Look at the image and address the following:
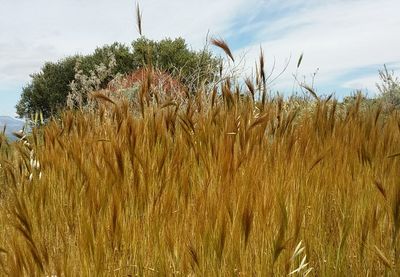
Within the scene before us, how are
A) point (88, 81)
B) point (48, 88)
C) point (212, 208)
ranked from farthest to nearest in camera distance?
point (48, 88)
point (88, 81)
point (212, 208)

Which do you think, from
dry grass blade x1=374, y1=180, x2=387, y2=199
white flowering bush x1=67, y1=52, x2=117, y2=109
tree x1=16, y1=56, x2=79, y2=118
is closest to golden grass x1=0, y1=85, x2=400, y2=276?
dry grass blade x1=374, y1=180, x2=387, y2=199

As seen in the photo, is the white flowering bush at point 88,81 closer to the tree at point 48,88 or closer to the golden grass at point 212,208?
the golden grass at point 212,208

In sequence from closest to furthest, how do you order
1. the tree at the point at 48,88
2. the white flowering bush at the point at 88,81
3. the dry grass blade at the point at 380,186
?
the dry grass blade at the point at 380,186 < the white flowering bush at the point at 88,81 < the tree at the point at 48,88

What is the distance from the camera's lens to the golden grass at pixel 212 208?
168 centimetres

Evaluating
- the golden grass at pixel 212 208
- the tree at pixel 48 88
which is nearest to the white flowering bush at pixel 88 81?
the golden grass at pixel 212 208

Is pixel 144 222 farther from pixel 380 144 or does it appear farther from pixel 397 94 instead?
pixel 397 94

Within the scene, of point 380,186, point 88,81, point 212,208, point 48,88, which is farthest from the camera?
point 48,88

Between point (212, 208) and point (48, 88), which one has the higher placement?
point (48, 88)

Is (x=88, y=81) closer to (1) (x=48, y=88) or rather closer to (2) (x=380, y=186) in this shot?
(2) (x=380, y=186)

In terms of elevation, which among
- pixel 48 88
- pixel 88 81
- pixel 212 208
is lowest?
pixel 212 208

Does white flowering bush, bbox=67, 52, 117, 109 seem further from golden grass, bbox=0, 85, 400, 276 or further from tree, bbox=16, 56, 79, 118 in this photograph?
tree, bbox=16, 56, 79, 118

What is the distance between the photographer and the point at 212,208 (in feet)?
5.88

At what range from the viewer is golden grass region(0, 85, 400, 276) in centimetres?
168

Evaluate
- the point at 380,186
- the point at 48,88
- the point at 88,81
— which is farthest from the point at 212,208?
the point at 48,88
